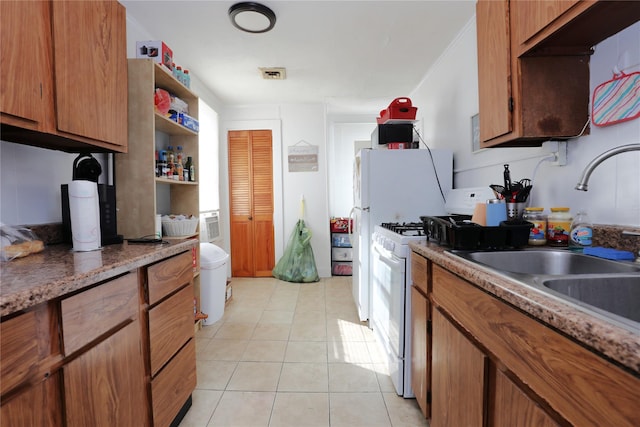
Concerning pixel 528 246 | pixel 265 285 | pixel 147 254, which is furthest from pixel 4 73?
pixel 265 285

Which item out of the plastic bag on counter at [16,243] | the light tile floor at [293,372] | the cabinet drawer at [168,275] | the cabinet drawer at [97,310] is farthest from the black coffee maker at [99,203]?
the light tile floor at [293,372]

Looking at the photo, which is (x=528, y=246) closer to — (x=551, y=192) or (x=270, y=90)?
(x=551, y=192)

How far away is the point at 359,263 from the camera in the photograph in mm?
2816

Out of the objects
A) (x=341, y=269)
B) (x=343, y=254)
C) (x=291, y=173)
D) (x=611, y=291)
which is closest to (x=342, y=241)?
(x=343, y=254)

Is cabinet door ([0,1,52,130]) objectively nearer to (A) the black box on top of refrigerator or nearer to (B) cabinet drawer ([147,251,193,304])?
(B) cabinet drawer ([147,251,193,304])

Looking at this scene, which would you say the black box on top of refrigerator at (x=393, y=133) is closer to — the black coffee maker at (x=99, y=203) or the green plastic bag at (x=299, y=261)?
the green plastic bag at (x=299, y=261)

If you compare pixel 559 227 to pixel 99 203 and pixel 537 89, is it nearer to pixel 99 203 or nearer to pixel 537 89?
pixel 537 89

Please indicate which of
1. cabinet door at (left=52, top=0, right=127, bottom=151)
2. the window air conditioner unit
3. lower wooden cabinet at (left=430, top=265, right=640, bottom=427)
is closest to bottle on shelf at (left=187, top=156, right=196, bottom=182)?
cabinet door at (left=52, top=0, right=127, bottom=151)

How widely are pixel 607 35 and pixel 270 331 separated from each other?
270cm

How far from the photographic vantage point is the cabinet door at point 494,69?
1.31 metres

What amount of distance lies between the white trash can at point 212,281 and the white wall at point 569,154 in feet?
7.44

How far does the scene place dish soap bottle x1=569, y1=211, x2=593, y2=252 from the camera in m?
1.20

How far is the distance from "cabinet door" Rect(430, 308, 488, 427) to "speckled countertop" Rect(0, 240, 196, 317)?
119 centimetres

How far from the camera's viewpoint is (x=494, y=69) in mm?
1408
